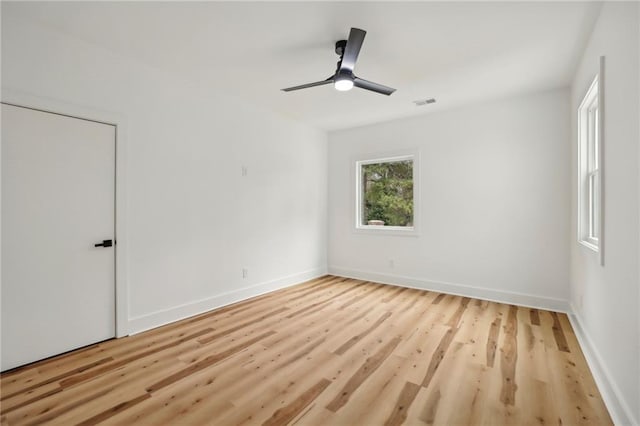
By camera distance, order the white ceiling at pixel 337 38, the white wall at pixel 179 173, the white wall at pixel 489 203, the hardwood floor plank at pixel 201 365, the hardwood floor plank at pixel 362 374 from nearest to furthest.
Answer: the hardwood floor plank at pixel 362 374 → the hardwood floor plank at pixel 201 365 → the white ceiling at pixel 337 38 → the white wall at pixel 179 173 → the white wall at pixel 489 203

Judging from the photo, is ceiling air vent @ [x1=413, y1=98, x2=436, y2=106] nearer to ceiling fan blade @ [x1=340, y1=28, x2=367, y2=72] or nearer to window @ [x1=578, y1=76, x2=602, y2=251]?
window @ [x1=578, y1=76, x2=602, y2=251]

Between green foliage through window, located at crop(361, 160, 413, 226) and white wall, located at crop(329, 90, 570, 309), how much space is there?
0.90 ft

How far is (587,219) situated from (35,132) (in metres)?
5.05

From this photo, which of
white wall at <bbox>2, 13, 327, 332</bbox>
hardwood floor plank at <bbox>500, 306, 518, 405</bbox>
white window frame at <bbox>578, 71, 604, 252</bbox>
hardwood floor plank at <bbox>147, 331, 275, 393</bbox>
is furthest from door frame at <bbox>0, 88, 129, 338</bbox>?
white window frame at <bbox>578, 71, 604, 252</bbox>

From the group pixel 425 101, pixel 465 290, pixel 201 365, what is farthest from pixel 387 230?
pixel 201 365

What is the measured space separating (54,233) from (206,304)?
1687 millimetres

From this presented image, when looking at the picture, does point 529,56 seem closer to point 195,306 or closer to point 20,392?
point 195,306

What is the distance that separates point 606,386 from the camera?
6.41 feet

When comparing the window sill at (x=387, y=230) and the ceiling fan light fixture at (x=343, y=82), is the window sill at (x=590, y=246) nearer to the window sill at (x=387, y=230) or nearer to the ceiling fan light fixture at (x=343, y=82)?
the window sill at (x=387, y=230)

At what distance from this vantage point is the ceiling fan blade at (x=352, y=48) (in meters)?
2.14

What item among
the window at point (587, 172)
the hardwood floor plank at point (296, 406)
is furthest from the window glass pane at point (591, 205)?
the hardwood floor plank at point (296, 406)

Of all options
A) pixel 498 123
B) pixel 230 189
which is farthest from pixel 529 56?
pixel 230 189

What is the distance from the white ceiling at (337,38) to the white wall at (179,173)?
0.76 ft

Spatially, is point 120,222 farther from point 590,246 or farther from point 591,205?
point 591,205
